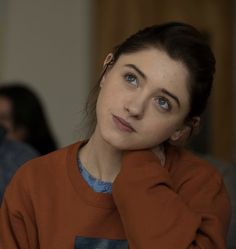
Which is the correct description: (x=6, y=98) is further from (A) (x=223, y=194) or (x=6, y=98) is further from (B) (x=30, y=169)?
(A) (x=223, y=194)

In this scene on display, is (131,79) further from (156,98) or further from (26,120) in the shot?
(26,120)

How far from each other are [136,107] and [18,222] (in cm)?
38

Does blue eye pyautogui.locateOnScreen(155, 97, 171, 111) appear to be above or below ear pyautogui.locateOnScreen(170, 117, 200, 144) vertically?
above

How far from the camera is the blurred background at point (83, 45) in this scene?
3383 millimetres

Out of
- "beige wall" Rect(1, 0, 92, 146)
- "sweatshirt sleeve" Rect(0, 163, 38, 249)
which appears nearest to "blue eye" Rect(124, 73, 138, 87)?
"sweatshirt sleeve" Rect(0, 163, 38, 249)

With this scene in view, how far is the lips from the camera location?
1.07 metres

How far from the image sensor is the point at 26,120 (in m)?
2.59

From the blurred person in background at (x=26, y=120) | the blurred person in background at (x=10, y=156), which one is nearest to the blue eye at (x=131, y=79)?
the blurred person in background at (x=10, y=156)

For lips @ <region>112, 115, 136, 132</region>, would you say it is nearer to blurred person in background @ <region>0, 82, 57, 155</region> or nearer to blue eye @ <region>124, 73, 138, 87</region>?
blue eye @ <region>124, 73, 138, 87</region>

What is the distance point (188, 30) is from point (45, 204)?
19.2 inches

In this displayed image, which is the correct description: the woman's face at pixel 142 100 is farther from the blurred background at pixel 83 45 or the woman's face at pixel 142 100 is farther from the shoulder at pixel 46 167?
the blurred background at pixel 83 45

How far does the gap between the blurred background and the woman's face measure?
7.42ft

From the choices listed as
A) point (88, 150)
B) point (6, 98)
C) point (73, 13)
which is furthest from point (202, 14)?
point (88, 150)

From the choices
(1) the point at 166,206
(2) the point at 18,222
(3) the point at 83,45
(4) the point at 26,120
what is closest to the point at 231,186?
(1) the point at 166,206
